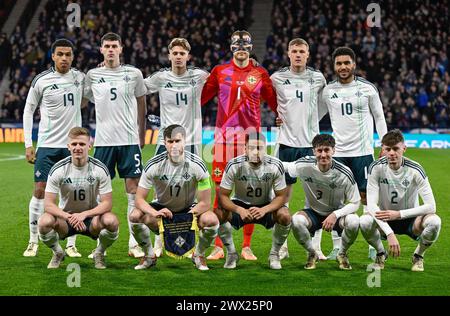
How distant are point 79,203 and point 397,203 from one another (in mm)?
2917

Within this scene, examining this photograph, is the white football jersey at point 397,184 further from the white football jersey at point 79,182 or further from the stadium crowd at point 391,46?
the stadium crowd at point 391,46

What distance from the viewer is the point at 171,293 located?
6.13 metres

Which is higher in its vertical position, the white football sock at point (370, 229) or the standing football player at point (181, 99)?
the standing football player at point (181, 99)

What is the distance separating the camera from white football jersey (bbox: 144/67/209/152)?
7.93 m

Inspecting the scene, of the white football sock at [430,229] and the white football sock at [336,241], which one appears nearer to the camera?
the white football sock at [430,229]

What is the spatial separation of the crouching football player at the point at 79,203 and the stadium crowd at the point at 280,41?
14.6 meters

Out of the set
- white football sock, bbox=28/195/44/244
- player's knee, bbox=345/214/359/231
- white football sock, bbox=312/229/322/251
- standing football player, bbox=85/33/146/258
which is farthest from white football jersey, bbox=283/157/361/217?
white football sock, bbox=28/195/44/244

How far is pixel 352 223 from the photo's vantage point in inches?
277

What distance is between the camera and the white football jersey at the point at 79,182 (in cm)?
713

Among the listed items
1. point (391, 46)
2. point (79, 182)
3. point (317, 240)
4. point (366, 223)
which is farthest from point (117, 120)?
point (391, 46)

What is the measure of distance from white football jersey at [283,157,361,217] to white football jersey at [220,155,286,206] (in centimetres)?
25

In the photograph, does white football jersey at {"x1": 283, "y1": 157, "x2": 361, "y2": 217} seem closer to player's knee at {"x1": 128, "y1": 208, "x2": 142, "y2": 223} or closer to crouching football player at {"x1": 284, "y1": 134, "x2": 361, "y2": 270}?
crouching football player at {"x1": 284, "y1": 134, "x2": 361, "y2": 270}

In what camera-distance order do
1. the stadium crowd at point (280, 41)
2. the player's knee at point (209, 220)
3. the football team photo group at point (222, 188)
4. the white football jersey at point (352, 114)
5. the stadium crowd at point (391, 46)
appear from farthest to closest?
the stadium crowd at point (280, 41), the stadium crowd at point (391, 46), the white football jersey at point (352, 114), the player's knee at point (209, 220), the football team photo group at point (222, 188)

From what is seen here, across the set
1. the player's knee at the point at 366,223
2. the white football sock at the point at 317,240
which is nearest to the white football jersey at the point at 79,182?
the white football sock at the point at 317,240
